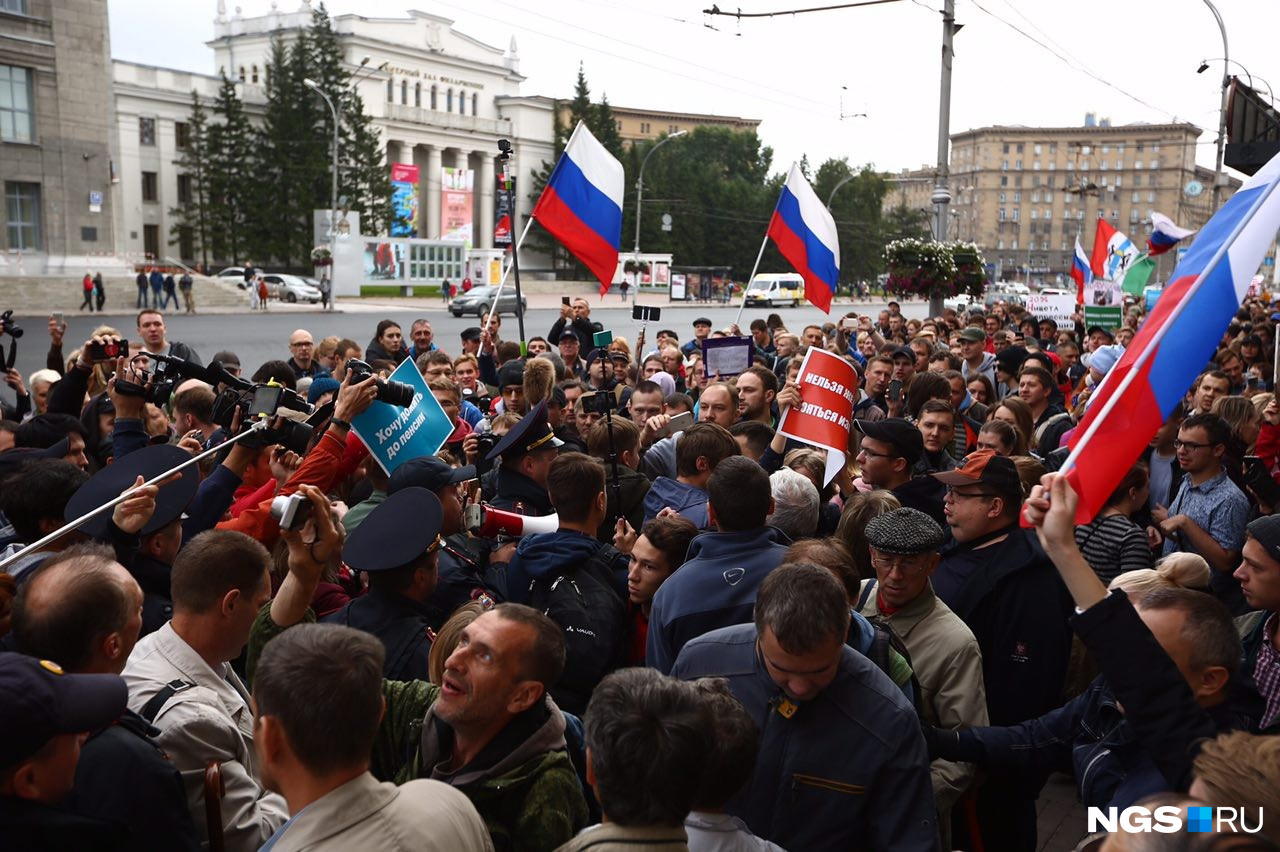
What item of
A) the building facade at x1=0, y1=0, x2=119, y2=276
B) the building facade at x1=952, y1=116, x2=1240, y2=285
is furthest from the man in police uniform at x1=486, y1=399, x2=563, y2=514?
the building facade at x1=952, y1=116, x2=1240, y2=285

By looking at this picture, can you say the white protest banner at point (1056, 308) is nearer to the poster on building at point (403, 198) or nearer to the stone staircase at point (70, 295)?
the stone staircase at point (70, 295)

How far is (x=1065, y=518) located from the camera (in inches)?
105

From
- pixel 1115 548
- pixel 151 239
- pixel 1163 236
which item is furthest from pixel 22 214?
pixel 1115 548

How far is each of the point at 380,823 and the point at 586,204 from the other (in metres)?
9.30

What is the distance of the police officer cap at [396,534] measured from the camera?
345 cm

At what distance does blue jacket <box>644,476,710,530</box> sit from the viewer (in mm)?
5027

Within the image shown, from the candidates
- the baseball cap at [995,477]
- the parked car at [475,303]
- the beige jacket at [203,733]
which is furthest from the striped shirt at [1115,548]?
the parked car at [475,303]

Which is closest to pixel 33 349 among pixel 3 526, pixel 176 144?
pixel 3 526

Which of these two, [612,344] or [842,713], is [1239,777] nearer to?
[842,713]

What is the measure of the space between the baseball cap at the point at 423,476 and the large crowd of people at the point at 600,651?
1cm

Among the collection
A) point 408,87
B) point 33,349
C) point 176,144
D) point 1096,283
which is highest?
point 408,87

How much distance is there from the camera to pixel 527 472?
17.3 ft

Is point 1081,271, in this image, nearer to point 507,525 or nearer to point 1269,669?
point 1269,669

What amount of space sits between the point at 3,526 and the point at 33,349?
67.8ft
